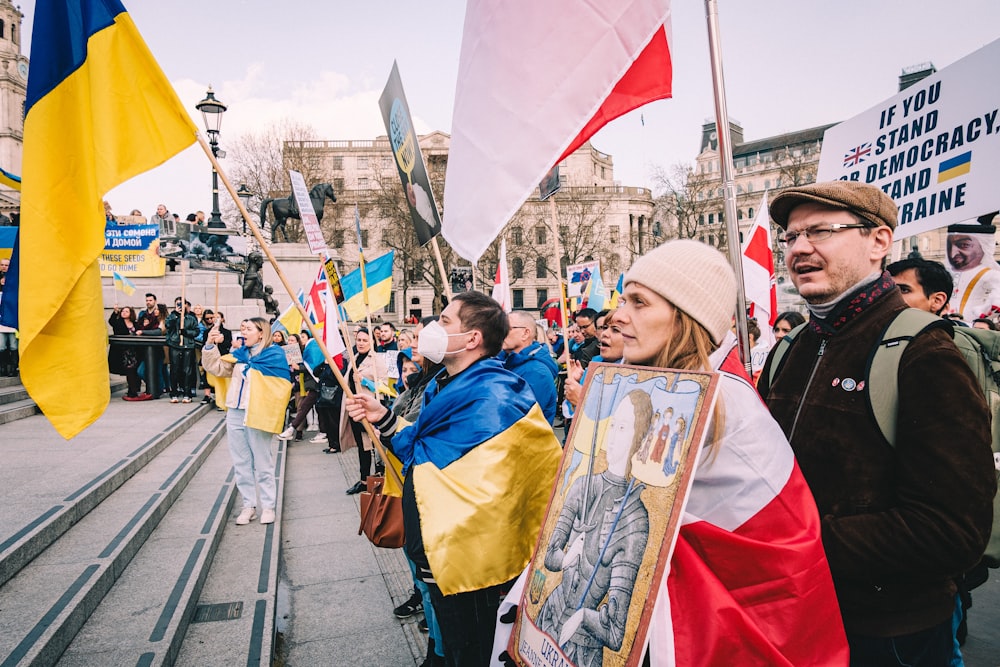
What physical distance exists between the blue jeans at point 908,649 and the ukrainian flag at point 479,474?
1.25m

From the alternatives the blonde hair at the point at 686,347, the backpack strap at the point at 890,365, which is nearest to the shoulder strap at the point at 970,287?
the backpack strap at the point at 890,365

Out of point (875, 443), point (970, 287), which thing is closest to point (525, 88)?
point (875, 443)

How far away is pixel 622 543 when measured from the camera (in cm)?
130

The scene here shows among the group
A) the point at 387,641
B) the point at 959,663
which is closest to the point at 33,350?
the point at 387,641

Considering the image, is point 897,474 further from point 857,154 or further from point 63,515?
point 63,515

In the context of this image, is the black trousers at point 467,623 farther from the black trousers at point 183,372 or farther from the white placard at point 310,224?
the black trousers at point 183,372

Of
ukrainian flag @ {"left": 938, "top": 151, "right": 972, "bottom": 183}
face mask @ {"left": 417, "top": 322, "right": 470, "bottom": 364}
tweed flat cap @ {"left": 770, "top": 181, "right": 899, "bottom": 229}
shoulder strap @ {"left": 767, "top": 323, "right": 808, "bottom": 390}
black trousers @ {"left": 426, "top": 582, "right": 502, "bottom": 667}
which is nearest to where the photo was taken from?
tweed flat cap @ {"left": 770, "top": 181, "right": 899, "bottom": 229}

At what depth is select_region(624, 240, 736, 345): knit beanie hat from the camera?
1.57m

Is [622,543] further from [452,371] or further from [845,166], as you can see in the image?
[845,166]

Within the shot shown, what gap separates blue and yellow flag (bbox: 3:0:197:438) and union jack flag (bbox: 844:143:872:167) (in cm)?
386

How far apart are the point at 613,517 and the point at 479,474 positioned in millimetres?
1153

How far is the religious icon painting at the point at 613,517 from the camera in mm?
1232

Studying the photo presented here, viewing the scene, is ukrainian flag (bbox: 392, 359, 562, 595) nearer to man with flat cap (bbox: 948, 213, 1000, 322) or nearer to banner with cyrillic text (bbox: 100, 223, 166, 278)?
man with flat cap (bbox: 948, 213, 1000, 322)

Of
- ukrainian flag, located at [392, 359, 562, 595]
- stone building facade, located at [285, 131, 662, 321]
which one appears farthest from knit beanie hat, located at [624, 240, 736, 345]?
stone building facade, located at [285, 131, 662, 321]
